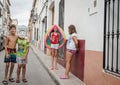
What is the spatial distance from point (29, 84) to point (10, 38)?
1621mm

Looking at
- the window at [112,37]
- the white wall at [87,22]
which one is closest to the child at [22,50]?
the white wall at [87,22]

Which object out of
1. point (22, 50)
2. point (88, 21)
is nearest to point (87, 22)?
point (88, 21)

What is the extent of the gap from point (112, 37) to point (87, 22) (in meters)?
2.55

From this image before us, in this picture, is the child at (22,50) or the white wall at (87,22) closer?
the white wall at (87,22)

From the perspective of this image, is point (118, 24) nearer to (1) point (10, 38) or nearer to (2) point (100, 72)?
(2) point (100, 72)

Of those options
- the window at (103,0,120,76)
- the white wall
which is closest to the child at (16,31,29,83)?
the white wall

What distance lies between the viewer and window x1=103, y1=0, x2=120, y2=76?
7.33 m

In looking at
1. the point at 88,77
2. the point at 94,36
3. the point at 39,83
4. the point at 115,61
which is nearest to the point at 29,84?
the point at 39,83

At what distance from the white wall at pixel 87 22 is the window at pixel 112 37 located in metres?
0.36

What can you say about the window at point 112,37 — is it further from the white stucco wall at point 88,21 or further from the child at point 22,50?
the child at point 22,50

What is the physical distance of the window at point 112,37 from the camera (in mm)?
7328

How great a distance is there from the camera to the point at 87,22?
10.1 m

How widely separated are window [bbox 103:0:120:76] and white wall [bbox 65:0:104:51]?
357 millimetres

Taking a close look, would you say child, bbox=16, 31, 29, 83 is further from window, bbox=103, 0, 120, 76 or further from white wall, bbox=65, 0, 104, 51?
window, bbox=103, 0, 120, 76
